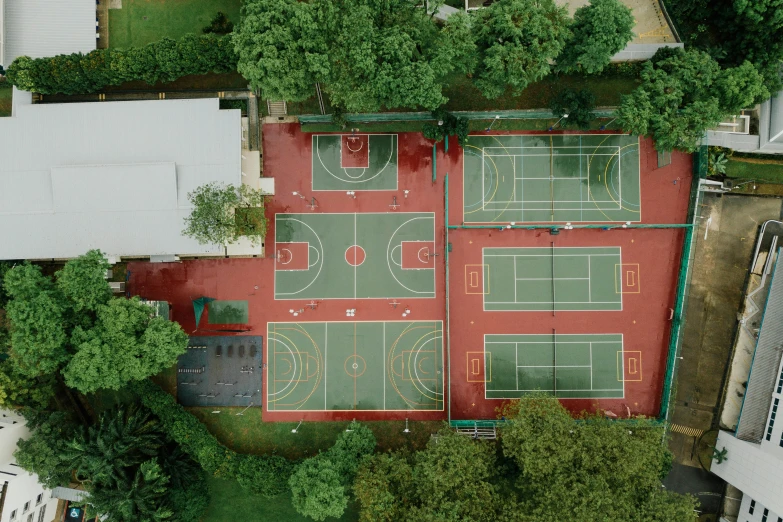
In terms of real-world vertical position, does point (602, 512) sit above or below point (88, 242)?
below

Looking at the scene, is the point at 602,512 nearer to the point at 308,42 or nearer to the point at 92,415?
the point at 308,42

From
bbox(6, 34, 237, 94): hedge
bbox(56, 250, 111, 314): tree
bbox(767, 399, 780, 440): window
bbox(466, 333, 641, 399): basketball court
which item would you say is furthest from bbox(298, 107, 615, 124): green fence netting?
bbox(767, 399, 780, 440): window

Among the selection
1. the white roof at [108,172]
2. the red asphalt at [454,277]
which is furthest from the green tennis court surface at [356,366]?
the white roof at [108,172]

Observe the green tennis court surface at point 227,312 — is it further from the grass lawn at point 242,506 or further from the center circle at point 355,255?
the grass lawn at point 242,506

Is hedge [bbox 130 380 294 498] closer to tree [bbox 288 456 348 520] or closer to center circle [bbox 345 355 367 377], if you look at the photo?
tree [bbox 288 456 348 520]

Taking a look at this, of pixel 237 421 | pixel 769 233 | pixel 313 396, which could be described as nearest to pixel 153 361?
pixel 237 421

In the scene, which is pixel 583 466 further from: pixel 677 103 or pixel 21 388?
pixel 21 388
